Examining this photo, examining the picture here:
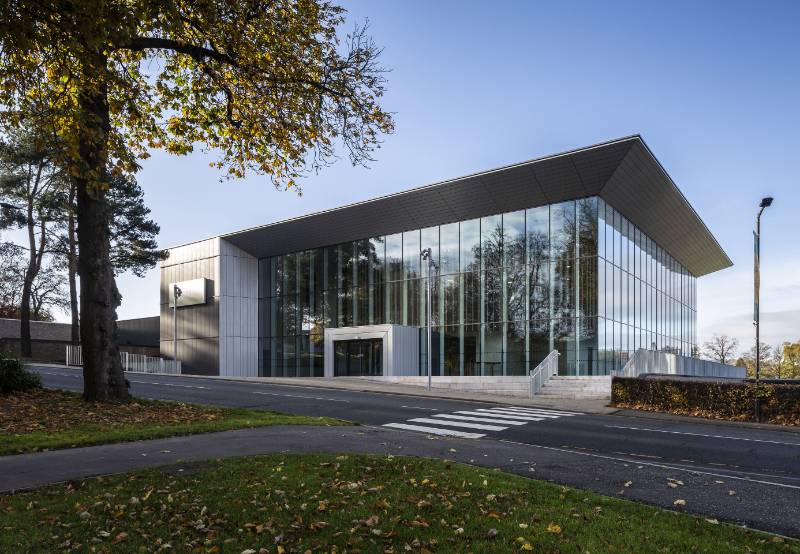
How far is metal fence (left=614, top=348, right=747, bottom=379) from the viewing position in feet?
89.4

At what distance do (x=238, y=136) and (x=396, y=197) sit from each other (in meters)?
21.6

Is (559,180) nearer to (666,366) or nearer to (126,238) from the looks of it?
(666,366)

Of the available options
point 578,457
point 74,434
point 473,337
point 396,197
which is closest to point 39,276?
point 396,197

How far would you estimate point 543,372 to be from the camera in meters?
28.9

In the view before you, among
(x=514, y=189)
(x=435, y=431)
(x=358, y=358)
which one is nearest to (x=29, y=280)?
(x=358, y=358)

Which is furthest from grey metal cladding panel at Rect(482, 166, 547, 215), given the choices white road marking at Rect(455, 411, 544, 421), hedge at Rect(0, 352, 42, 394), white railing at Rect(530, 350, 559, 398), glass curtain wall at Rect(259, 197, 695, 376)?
hedge at Rect(0, 352, 42, 394)

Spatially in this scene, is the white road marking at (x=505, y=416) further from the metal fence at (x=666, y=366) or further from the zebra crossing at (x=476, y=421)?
the metal fence at (x=666, y=366)

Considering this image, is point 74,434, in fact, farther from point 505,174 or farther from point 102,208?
point 505,174

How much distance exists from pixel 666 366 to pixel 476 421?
75.6 ft

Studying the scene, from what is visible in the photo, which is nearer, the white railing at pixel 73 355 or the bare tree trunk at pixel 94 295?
the bare tree trunk at pixel 94 295

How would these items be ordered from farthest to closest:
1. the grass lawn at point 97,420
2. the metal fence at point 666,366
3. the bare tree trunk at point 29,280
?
the bare tree trunk at point 29,280, the metal fence at point 666,366, the grass lawn at point 97,420

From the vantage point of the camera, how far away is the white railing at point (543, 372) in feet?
89.6

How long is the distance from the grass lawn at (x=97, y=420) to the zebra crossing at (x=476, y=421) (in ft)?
7.37

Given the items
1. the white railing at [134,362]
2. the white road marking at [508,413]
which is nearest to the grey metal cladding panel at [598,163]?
the white road marking at [508,413]
